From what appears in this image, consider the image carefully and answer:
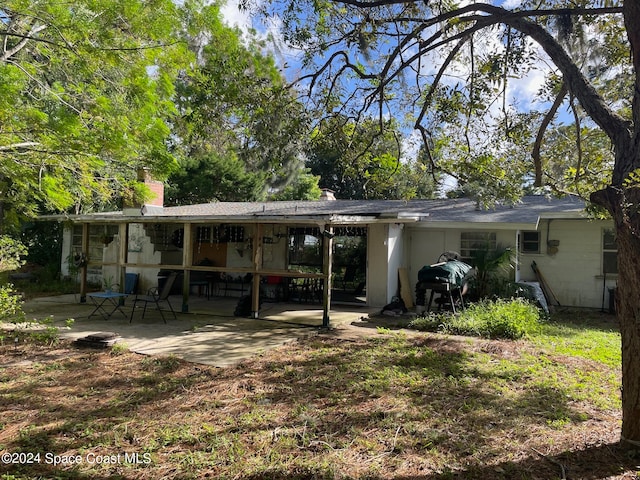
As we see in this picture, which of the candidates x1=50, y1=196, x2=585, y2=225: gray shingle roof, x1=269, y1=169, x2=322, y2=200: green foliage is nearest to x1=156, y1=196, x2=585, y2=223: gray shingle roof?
x1=50, y1=196, x2=585, y2=225: gray shingle roof

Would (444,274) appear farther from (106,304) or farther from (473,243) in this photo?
(106,304)

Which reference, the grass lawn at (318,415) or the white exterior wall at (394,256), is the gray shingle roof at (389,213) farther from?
the grass lawn at (318,415)

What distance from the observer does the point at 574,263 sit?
38.2 ft

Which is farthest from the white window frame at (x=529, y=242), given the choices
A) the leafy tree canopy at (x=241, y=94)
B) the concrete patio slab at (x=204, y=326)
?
the leafy tree canopy at (x=241, y=94)

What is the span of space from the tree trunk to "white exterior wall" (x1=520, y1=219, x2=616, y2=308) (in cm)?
929

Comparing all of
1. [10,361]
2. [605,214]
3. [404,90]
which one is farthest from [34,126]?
[605,214]

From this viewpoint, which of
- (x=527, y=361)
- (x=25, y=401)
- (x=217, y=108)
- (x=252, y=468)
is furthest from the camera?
(x=217, y=108)

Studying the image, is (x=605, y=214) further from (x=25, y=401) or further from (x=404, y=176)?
(x=25, y=401)

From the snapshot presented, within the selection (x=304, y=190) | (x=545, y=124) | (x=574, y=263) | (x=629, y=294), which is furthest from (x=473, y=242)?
(x=304, y=190)

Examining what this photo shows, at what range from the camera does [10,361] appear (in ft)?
18.9

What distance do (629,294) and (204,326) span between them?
7.13 m

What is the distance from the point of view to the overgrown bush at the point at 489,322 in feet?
25.2

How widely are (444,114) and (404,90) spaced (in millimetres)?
1115

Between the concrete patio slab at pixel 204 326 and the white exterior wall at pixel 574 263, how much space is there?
17.8ft
